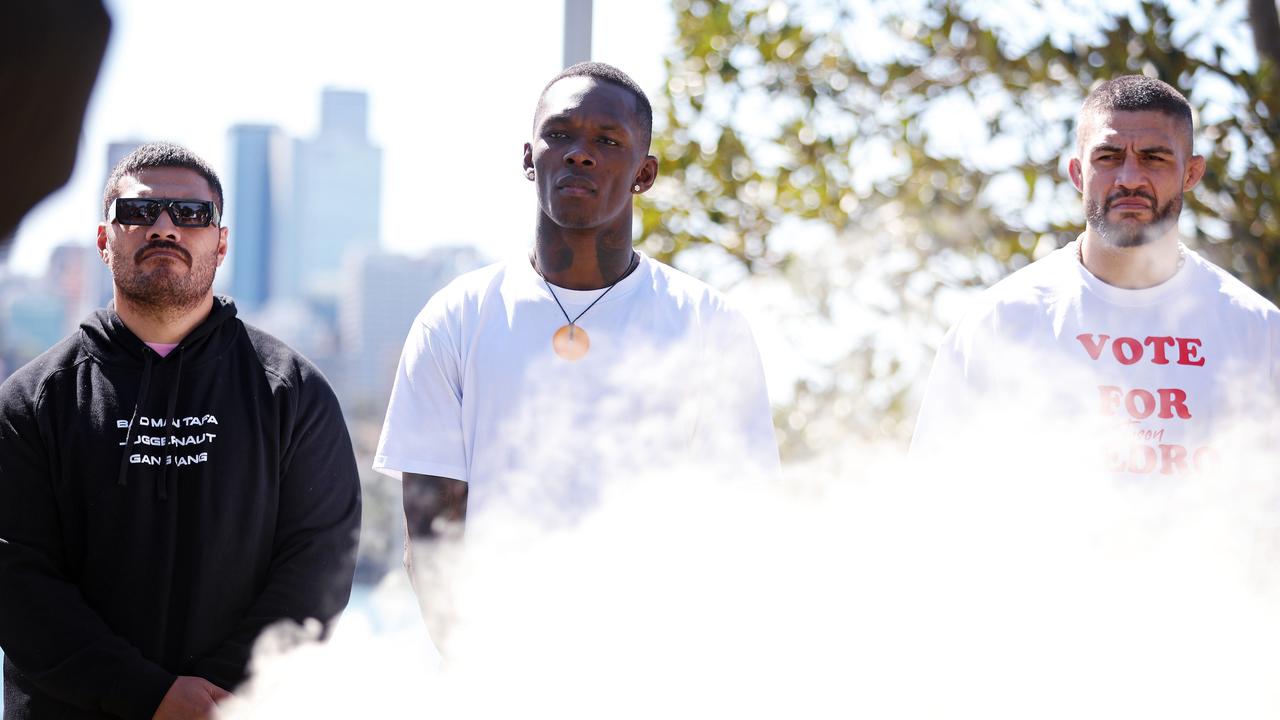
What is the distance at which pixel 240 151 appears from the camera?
3410 millimetres

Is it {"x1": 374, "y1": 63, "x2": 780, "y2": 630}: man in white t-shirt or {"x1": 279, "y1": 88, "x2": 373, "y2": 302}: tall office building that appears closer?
{"x1": 374, "y1": 63, "x2": 780, "y2": 630}: man in white t-shirt

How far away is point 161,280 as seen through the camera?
2.85m

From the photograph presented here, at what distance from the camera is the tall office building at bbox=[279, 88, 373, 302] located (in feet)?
28.2

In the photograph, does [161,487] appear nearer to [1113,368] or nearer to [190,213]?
[190,213]

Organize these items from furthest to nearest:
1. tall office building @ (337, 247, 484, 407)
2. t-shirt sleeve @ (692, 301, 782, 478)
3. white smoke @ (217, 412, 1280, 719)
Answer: tall office building @ (337, 247, 484, 407) → t-shirt sleeve @ (692, 301, 782, 478) → white smoke @ (217, 412, 1280, 719)

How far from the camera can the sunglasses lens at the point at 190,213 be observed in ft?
9.39

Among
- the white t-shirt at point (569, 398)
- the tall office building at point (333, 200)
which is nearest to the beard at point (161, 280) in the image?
the white t-shirt at point (569, 398)

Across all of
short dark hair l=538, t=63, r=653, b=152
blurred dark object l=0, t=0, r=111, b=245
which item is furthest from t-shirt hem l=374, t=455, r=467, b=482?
blurred dark object l=0, t=0, r=111, b=245

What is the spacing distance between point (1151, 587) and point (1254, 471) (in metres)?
0.41

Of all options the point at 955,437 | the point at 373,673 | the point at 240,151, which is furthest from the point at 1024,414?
the point at 240,151

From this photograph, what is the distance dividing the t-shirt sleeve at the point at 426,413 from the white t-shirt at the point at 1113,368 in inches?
42.6

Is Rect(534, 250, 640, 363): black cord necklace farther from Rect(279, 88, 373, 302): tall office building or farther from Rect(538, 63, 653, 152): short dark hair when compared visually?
Rect(279, 88, 373, 302): tall office building

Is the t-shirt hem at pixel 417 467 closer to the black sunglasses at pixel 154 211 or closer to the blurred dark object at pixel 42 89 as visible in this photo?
the black sunglasses at pixel 154 211

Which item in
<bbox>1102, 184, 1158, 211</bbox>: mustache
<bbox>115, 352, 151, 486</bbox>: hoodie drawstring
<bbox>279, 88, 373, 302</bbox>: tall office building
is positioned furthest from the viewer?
<bbox>279, 88, 373, 302</bbox>: tall office building
